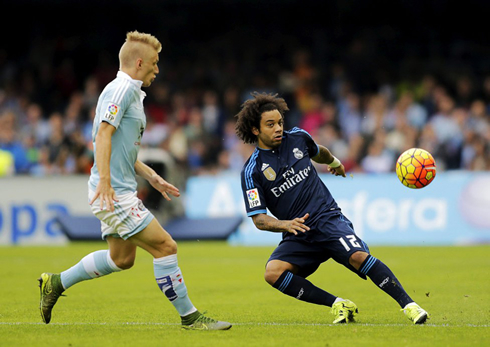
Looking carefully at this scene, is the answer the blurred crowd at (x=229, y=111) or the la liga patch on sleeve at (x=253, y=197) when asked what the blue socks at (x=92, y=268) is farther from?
the blurred crowd at (x=229, y=111)

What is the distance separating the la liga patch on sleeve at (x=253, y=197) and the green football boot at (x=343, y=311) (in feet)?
3.54

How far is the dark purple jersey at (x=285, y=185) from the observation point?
6.91 m

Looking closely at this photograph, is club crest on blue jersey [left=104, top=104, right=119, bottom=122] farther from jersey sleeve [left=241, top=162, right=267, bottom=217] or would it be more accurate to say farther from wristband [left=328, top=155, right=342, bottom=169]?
wristband [left=328, top=155, right=342, bottom=169]

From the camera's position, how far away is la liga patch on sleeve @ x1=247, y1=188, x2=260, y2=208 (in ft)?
22.4

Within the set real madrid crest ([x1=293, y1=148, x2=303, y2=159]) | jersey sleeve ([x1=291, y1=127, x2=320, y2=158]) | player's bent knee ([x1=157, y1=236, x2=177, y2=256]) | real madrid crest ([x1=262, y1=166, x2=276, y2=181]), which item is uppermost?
jersey sleeve ([x1=291, y1=127, x2=320, y2=158])

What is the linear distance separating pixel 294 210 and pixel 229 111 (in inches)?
590

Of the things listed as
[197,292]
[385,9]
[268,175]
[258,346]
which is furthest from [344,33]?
[258,346]

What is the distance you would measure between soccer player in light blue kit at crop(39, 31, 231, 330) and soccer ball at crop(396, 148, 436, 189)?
89.0 inches

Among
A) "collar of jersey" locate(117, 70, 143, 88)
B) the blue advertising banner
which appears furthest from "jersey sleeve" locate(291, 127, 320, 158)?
the blue advertising banner

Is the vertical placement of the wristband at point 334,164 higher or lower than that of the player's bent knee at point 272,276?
higher

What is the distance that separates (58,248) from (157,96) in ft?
25.9

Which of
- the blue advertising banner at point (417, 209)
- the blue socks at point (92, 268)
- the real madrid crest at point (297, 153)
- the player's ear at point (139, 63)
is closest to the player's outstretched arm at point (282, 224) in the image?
the real madrid crest at point (297, 153)

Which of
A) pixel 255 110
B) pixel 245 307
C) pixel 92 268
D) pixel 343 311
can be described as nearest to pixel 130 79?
pixel 255 110

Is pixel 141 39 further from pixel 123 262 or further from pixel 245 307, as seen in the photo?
pixel 245 307
